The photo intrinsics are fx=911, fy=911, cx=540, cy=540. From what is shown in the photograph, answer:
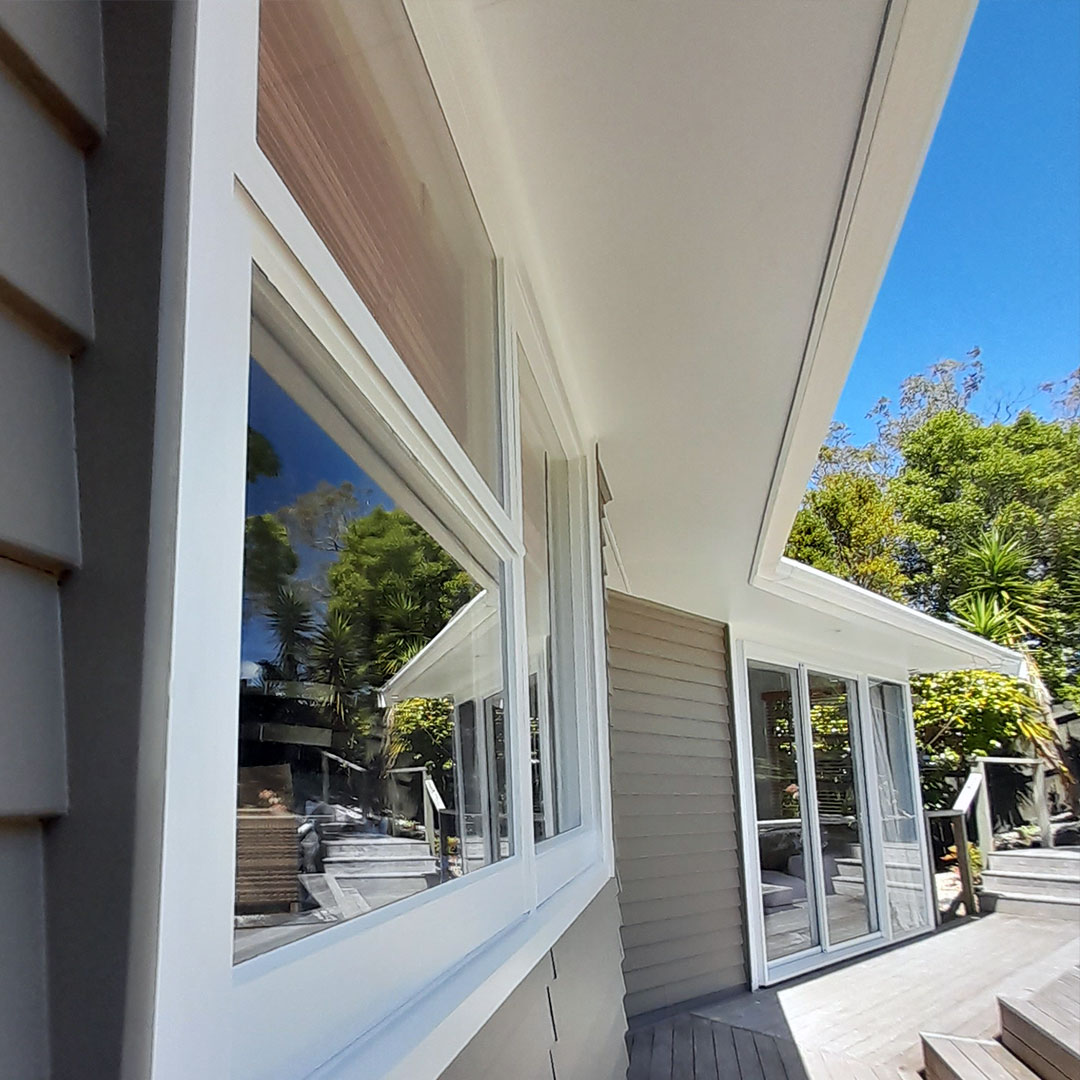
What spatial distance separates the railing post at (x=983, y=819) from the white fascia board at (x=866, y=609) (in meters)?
2.38

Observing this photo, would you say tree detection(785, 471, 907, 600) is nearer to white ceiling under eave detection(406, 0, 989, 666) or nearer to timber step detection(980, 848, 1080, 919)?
Result: timber step detection(980, 848, 1080, 919)

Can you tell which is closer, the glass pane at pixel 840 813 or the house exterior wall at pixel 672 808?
the house exterior wall at pixel 672 808

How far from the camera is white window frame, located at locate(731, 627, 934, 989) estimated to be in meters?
5.46

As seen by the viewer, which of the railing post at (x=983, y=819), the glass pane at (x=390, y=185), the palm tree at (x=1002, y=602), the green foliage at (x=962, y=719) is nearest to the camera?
the glass pane at (x=390, y=185)

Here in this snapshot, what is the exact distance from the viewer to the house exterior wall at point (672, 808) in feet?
14.8

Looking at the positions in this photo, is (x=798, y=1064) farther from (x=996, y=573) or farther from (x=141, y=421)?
(x=996, y=573)

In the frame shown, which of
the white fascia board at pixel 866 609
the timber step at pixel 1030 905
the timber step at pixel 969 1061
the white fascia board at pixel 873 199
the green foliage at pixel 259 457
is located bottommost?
the timber step at pixel 1030 905

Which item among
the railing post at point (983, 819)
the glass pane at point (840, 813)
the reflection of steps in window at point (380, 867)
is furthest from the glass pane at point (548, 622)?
the railing post at point (983, 819)

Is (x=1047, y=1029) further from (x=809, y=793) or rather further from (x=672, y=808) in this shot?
(x=809, y=793)

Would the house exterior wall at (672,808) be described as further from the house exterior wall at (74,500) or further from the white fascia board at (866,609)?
the house exterior wall at (74,500)

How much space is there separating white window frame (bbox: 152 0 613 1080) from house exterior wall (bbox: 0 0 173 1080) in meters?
0.02

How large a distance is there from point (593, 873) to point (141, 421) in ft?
7.24

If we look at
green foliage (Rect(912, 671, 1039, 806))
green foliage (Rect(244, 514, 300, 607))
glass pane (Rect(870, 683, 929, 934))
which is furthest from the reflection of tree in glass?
green foliage (Rect(912, 671, 1039, 806))

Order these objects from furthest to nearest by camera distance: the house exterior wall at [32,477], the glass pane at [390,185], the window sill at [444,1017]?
the glass pane at [390,185] < the window sill at [444,1017] < the house exterior wall at [32,477]
